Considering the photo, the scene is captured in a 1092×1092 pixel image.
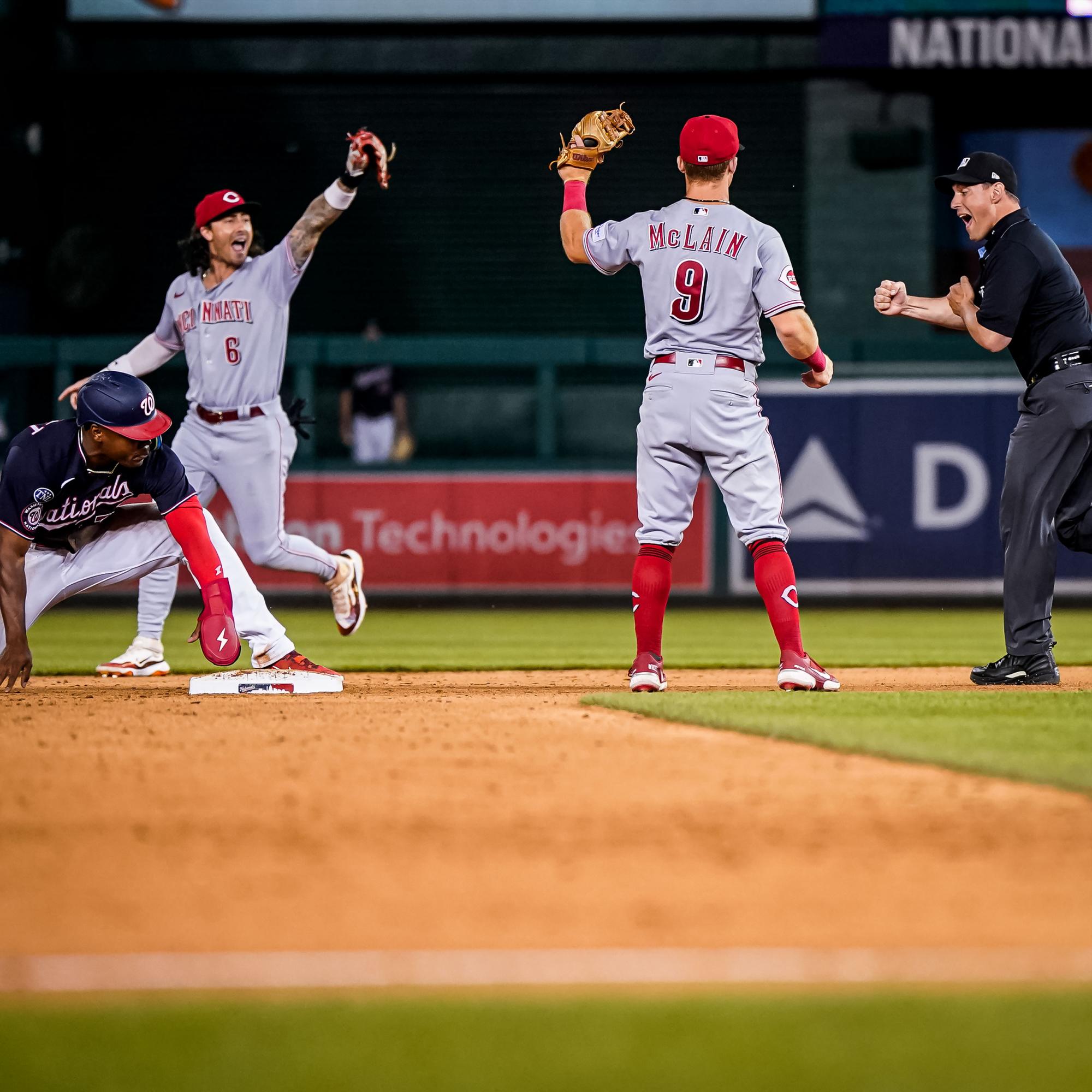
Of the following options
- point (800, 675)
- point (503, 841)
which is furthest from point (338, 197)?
point (503, 841)

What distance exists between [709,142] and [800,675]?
1.93m

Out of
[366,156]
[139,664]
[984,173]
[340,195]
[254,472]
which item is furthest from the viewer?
[139,664]

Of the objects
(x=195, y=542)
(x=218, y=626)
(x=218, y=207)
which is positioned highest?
(x=218, y=207)

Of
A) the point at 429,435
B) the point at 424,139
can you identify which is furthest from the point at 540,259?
the point at 429,435

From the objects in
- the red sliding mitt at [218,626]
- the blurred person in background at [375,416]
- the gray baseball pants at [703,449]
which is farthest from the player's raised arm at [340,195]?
the blurred person in background at [375,416]

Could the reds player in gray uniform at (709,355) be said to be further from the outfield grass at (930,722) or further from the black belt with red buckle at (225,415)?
the black belt with red buckle at (225,415)

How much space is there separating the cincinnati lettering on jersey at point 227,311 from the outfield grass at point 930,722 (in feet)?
7.40

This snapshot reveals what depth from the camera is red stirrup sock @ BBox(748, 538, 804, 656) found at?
5.97 metres

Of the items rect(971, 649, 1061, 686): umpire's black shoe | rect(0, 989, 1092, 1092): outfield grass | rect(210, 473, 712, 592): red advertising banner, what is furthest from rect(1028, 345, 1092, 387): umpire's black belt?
rect(210, 473, 712, 592): red advertising banner

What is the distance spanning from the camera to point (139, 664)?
7547 mm

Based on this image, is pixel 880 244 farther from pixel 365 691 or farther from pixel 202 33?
pixel 365 691

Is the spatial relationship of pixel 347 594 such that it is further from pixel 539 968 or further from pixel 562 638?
pixel 539 968

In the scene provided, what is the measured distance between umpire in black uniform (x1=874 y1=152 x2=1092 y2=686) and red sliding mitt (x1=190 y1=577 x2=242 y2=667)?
2.62 metres

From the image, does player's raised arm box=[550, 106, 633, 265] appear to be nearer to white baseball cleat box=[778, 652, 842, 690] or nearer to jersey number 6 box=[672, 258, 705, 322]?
jersey number 6 box=[672, 258, 705, 322]
